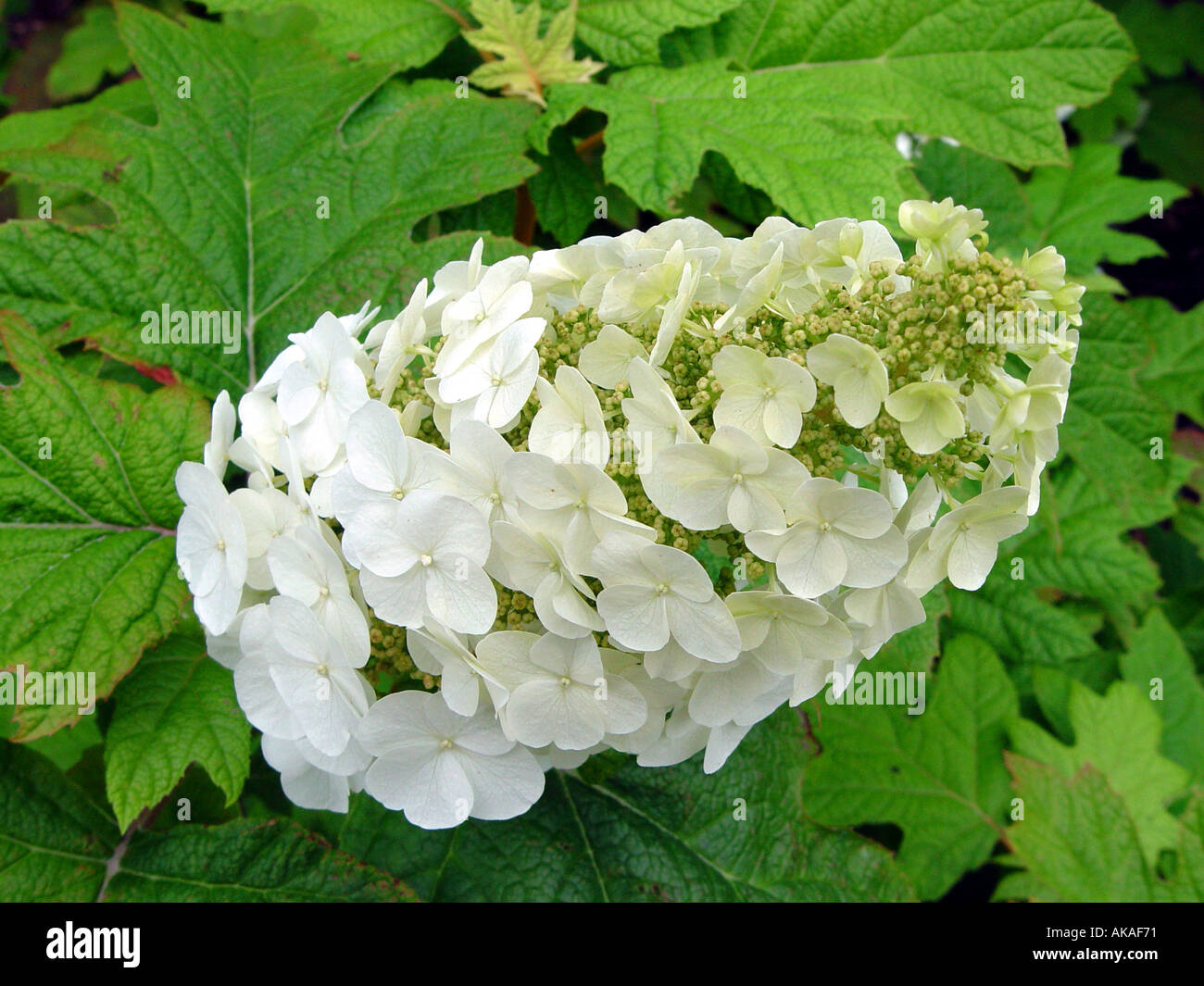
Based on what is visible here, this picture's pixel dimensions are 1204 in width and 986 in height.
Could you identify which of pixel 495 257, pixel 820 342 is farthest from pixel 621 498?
pixel 495 257

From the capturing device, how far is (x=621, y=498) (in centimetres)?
100

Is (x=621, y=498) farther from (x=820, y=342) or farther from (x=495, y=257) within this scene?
(x=495, y=257)

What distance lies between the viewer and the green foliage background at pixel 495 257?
4.75 ft

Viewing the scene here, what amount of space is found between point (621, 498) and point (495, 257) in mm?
768

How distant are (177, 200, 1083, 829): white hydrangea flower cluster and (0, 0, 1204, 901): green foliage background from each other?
1.04 feet

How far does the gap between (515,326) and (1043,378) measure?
0.56 metres

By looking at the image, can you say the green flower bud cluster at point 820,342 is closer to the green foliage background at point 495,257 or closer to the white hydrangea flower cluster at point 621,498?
the white hydrangea flower cluster at point 621,498

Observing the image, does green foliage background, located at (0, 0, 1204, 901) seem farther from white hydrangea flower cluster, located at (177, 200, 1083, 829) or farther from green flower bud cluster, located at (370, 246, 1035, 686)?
green flower bud cluster, located at (370, 246, 1035, 686)

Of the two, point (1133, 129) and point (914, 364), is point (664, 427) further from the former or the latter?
point (1133, 129)

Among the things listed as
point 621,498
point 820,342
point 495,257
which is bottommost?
point 495,257

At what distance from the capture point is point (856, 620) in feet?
3.55

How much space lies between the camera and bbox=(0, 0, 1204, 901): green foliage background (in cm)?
145

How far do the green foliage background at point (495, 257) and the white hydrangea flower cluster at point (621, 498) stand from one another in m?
0.32
